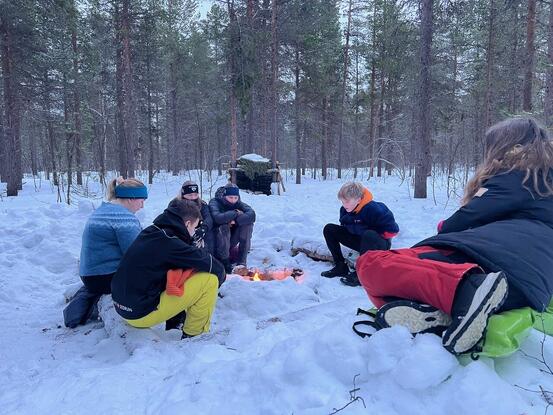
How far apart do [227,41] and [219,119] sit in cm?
773

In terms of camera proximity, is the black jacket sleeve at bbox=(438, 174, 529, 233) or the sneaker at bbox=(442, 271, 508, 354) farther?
the black jacket sleeve at bbox=(438, 174, 529, 233)

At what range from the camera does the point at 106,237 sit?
3.66m

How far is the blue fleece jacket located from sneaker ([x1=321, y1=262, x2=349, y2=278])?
256 centimetres

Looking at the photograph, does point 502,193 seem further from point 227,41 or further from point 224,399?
point 227,41

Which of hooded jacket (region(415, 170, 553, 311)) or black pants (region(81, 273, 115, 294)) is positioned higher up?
hooded jacket (region(415, 170, 553, 311))

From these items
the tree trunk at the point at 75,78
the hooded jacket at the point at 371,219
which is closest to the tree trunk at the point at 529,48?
the hooded jacket at the point at 371,219

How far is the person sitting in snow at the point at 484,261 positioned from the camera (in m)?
1.79

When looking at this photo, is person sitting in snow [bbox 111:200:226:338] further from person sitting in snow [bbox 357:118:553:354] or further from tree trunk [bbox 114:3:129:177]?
tree trunk [bbox 114:3:129:177]

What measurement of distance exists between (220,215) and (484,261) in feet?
12.7

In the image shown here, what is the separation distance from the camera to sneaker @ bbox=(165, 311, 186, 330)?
3482 mm

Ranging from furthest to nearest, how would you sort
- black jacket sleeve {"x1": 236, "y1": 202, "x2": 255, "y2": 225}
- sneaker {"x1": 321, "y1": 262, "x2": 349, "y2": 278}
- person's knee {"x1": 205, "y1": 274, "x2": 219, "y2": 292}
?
black jacket sleeve {"x1": 236, "y1": 202, "x2": 255, "y2": 225}, sneaker {"x1": 321, "y1": 262, "x2": 349, "y2": 278}, person's knee {"x1": 205, "y1": 274, "x2": 219, "y2": 292}

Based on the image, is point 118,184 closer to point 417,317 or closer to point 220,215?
point 220,215

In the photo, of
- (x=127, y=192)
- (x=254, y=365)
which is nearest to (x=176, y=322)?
(x=127, y=192)

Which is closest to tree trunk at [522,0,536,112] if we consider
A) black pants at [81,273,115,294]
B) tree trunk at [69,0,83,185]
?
black pants at [81,273,115,294]
